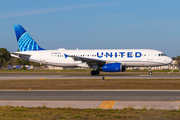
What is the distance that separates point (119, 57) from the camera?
37.5 meters

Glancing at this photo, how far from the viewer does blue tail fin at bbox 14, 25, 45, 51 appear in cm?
4191

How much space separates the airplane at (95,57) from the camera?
37.2 m

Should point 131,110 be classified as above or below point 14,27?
below

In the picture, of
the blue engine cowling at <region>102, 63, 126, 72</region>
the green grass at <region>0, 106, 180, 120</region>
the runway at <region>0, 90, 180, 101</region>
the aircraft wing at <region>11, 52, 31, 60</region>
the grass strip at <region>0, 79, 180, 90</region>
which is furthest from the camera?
the aircraft wing at <region>11, 52, 31, 60</region>

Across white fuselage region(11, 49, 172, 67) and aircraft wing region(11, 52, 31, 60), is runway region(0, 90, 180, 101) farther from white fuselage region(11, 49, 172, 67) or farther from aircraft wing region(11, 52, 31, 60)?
aircraft wing region(11, 52, 31, 60)

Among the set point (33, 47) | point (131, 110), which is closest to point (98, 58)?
point (33, 47)

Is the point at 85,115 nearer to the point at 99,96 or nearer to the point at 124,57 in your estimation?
the point at 99,96

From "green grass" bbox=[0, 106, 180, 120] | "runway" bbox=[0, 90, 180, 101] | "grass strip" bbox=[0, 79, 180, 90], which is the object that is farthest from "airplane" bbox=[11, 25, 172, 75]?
"green grass" bbox=[0, 106, 180, 120]

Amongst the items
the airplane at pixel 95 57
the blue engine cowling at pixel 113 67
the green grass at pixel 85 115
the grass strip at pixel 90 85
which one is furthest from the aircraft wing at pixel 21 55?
the green grass at pixel 85 115

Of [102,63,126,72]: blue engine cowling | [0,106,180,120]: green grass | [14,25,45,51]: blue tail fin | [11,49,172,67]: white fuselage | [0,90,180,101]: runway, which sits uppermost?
[14,25,45,51]: blue tail fin

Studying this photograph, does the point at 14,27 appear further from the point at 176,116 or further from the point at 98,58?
the point at 176,116

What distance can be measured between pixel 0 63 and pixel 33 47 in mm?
76291

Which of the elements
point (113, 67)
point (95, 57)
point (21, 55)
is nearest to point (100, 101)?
point (113, 67)

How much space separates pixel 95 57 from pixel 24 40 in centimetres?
1370
